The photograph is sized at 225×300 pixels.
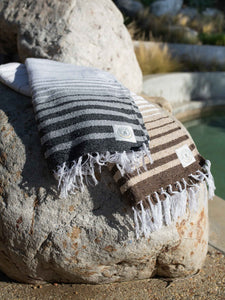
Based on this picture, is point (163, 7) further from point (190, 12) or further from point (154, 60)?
point (154, 60)

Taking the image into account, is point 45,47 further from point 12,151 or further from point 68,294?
point 68,294

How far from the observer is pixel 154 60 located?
20.7 feet

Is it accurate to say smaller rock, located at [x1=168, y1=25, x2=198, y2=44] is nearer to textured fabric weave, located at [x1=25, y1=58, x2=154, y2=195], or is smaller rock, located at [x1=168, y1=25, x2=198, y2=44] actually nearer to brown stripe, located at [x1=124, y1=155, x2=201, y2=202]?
textured fabric weave, located at [x1=25, y1=58, x2=154, y2=195]

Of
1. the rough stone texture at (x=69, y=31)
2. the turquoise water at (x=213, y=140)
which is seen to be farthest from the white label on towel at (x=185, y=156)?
the turquoise water at (x=213, y=140)

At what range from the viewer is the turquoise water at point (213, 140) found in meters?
3.67

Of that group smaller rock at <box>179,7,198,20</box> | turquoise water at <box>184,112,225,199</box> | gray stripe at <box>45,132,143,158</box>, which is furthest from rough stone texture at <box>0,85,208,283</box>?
smaller rock at <box>179,7,198,20</box>

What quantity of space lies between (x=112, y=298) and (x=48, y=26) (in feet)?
8.18

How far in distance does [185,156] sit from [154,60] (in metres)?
4.93

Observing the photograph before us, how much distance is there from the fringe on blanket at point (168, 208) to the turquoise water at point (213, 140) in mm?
1715

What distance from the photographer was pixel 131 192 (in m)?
1.53

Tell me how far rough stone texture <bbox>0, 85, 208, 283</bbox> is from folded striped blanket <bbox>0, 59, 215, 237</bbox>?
0.09 meters

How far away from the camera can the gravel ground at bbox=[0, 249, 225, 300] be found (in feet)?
5.37

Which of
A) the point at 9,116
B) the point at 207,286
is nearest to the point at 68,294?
the point at 207,286

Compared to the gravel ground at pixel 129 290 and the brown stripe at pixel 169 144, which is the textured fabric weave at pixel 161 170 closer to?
the brown stripe at pixel 169 144
